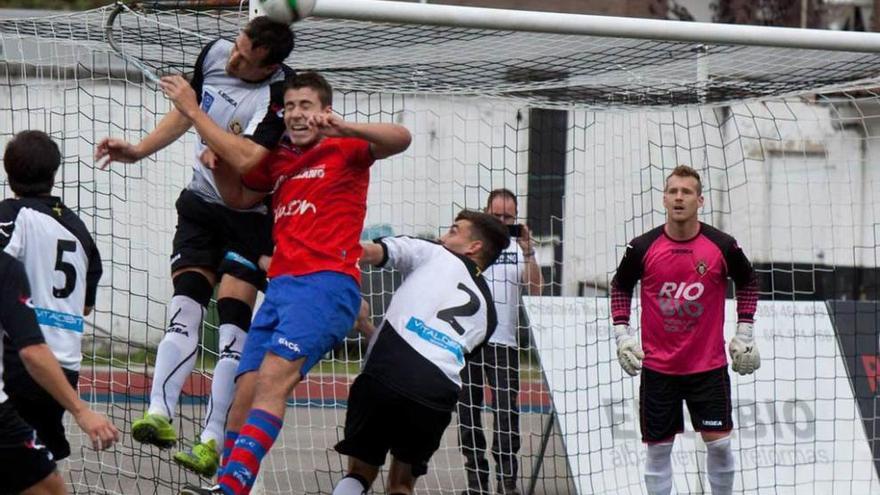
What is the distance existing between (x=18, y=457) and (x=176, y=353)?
1.42 m

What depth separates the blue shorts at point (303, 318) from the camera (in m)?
6.11

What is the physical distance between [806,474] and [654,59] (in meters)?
3.04

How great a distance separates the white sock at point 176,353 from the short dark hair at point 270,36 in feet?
4.24

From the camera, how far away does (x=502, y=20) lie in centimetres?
757

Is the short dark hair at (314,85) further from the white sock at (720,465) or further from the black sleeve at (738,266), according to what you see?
the white sock at (720,465)

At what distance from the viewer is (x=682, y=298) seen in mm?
8273

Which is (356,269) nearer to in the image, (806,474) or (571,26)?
(571,26)

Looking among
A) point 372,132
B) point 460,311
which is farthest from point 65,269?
point 460,311


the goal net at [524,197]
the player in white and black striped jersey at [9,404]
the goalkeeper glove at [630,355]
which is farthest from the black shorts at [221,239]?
the goalkeeper glove at [630,355]

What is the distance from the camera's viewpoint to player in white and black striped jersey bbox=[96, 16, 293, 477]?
6.33 m

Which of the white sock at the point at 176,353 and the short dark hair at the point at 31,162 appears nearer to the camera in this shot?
the short dark hair at the point at 31,162

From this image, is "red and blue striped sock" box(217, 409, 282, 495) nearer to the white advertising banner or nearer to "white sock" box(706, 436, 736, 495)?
"white sock" box(706, 436, 736, 495)

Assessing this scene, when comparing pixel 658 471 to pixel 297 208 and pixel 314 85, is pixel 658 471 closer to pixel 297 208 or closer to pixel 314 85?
pixel 297 208

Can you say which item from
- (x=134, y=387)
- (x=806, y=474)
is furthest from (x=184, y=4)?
(x=806, y=474)
